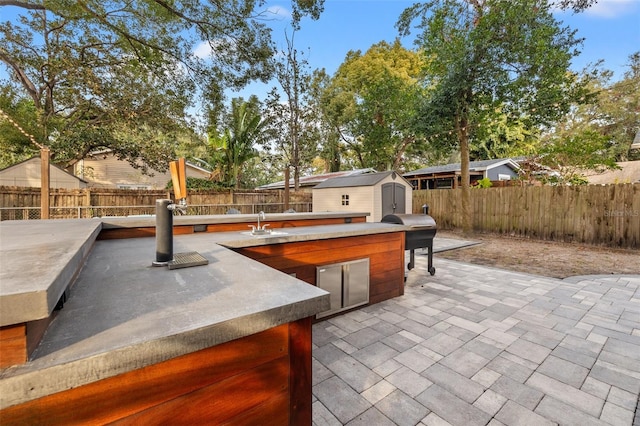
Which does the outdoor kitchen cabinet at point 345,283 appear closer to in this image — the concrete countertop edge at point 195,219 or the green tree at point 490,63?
the concrete countertop edge at point 195,219

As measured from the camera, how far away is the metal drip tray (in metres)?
1.59

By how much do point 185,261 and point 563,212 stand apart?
10341 mm

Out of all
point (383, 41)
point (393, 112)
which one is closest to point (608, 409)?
point (393, 112)

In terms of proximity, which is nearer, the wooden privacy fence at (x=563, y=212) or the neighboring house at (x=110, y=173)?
the wooden privacy fence at (x=563, y=212)

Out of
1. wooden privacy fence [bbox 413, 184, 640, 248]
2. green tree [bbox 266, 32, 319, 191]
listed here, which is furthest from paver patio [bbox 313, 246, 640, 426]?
green tree [bbox 266, 32, 319, 191]

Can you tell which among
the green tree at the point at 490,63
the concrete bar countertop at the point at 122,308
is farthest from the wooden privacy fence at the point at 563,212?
the concrete bar countertop at the point at 122,308

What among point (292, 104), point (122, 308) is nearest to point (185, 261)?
point (122, 308)

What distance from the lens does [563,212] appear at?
26.7 ft

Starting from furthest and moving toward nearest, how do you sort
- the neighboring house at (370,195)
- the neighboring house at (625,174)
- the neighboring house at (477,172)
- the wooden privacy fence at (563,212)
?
the neighboring house at (477,172), the neighboring house at (625,174), the neighboring house at (370,195), the wooden privacy fence at (563,212)

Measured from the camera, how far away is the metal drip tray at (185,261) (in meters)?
1.59

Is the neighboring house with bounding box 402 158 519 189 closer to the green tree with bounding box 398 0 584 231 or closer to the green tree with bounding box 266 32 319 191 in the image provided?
the green tree with bounding box 398 0 584 231

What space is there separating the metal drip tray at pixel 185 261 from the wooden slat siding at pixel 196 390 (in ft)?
2.57

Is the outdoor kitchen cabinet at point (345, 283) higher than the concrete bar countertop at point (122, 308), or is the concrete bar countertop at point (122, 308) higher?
the concrete bar countertop at point (122, 308)

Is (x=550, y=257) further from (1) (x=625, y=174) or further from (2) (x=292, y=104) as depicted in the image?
(1) (x=625, y=174)
